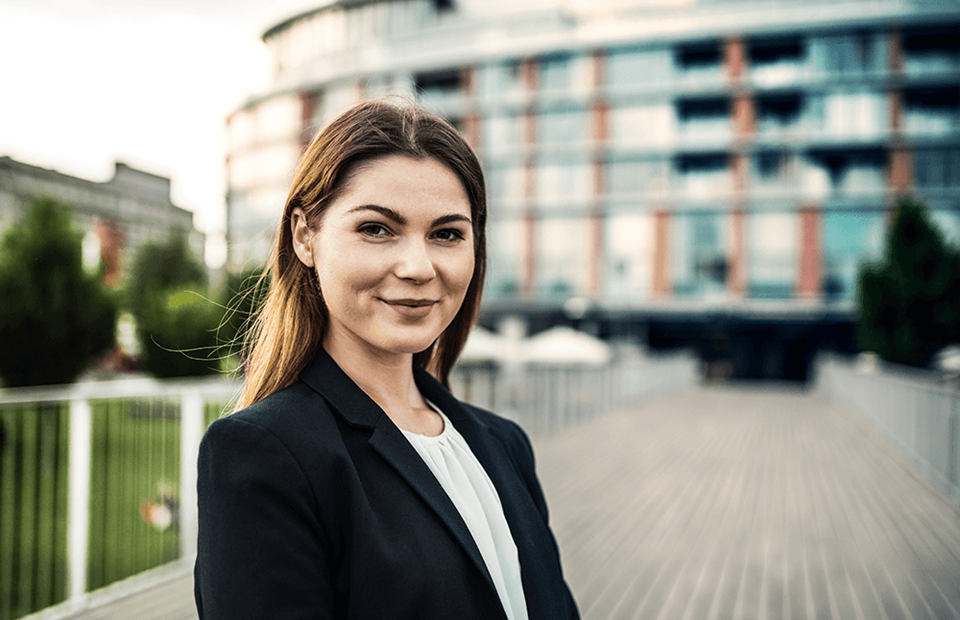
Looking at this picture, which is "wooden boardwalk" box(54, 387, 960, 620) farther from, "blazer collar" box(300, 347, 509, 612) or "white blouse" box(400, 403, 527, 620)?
"blazer collar" box(300, 347, 509, 612)

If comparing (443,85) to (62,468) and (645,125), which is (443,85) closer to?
(645,125)

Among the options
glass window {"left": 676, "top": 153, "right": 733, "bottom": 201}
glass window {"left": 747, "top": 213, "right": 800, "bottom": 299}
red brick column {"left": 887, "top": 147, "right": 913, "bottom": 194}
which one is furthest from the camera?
glass window {"left": 676, "top": 153, "right": 733, "bottom": 201}

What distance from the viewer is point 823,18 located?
35094mm

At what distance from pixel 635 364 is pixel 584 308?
17.8 meters

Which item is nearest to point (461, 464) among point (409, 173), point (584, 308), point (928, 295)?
point (409, 173)

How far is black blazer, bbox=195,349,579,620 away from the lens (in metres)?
1.09

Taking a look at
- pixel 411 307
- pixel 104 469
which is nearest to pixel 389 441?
pixel 411 307

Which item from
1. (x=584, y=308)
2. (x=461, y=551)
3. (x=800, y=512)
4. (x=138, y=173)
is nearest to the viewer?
(x=461, y=551)

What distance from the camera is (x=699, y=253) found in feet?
122

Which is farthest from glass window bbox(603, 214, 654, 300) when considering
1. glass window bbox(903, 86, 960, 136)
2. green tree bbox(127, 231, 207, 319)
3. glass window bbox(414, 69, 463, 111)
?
green tree bbox(127, 231, 207, 319)

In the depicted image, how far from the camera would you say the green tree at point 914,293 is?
1970 cm

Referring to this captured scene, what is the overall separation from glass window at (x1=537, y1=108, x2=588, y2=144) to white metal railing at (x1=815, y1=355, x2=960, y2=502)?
24665mm

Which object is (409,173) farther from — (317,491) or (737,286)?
(737,286)

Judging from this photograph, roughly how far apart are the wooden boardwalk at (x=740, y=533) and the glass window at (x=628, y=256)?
2525 cm
